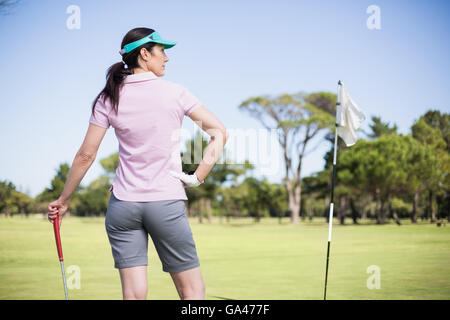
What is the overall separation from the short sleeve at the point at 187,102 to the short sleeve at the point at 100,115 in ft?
1.28

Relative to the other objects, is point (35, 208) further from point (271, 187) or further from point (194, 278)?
point (194, 278)

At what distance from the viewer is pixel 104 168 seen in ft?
249

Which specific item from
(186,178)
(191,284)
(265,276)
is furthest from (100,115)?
(265,276)

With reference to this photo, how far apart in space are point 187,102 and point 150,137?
0.26 meters

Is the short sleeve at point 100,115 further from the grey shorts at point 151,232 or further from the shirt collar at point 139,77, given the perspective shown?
the grey shorts at point 151,232

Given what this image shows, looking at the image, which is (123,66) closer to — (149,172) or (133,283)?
(149,172)

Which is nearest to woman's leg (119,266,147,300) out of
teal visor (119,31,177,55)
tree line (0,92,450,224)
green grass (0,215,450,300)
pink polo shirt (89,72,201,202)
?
pink polo shirt (89,72,201,202)

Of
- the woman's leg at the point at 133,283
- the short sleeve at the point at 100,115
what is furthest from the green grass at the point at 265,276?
the short sleeve at the point at 100,115

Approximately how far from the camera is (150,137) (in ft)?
8.11

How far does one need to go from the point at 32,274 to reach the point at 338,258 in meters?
6.75

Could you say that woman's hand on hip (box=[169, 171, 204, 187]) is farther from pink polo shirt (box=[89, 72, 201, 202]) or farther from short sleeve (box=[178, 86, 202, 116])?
short sleeve (box=[178, 86, 202, 116])

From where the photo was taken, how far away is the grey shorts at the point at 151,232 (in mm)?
2451
